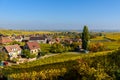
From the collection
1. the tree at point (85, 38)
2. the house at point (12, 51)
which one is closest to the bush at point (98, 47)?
the tree at point (85, 38)

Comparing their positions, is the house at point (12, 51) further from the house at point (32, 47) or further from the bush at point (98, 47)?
the bush at point (98, 47)

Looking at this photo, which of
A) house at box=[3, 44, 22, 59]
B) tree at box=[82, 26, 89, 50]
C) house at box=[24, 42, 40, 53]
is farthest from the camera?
house at box=[24, 42, 40, 53]

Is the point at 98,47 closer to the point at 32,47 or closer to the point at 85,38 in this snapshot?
the point at 85,38

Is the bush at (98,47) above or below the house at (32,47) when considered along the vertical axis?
above

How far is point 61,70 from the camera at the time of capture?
980 inches

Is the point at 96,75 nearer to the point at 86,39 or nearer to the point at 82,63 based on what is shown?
the point at 82,63

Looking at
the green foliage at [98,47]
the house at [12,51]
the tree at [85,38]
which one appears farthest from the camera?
the tree at [85,38]

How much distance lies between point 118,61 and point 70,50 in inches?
1725

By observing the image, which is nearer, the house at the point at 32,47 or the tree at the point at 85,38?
the tree at the point at 85,38

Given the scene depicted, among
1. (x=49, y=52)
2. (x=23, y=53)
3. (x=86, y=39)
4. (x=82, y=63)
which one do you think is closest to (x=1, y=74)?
(x=82, y=63)

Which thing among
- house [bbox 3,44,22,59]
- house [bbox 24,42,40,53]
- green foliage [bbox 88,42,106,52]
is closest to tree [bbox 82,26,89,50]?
green foliage [bbox 88,42,106,52]

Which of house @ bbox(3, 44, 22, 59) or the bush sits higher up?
the bush

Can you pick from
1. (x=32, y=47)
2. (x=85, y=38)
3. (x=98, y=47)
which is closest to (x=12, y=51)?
(x=32, y=47)

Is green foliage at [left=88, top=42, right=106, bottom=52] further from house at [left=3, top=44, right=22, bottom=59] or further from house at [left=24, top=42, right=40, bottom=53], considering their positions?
house at [left=3, top=44, right=22, bottom=59]
